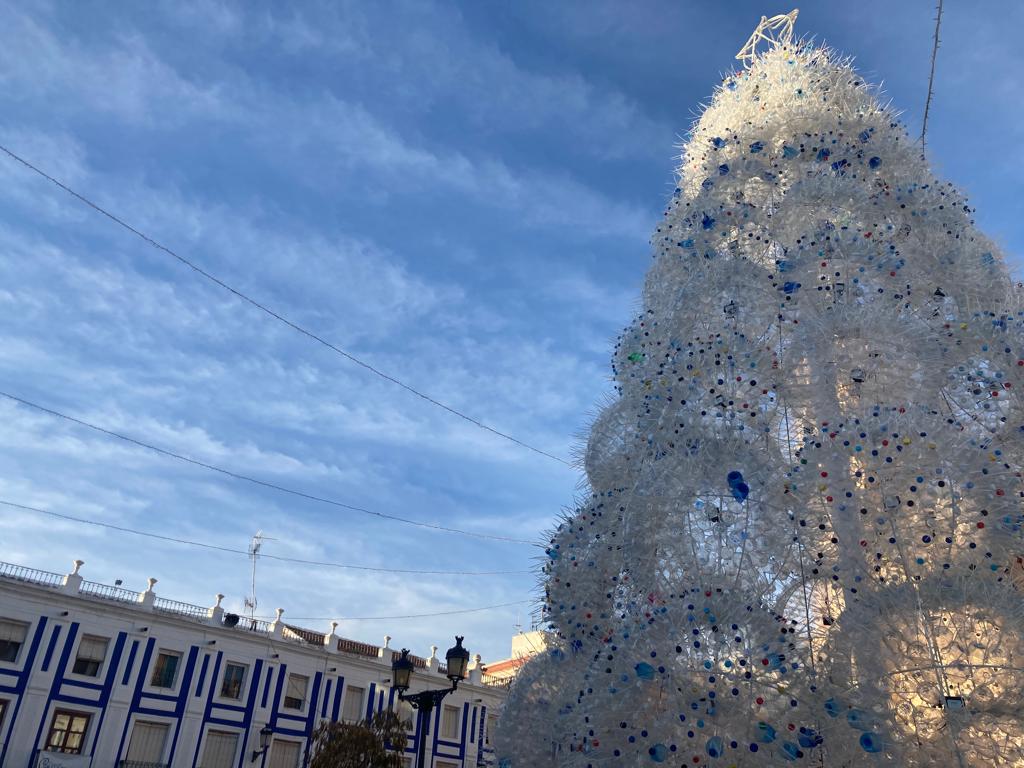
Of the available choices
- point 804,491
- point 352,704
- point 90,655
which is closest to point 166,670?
point 90,655

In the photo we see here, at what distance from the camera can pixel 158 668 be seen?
20.7m

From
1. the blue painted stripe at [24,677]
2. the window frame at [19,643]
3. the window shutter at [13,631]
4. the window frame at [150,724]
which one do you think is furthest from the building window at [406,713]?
the window shutter at [13,631]

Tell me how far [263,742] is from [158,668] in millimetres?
3656

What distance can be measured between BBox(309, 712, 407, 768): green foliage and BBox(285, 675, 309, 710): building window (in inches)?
405

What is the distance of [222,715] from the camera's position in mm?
21078

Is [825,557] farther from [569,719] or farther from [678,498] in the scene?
[569,719]

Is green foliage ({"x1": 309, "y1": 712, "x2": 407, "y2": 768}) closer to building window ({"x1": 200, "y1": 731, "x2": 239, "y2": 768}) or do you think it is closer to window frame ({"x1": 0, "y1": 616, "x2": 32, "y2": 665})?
building window ({"x1": 200, "y1": 731, "x2": 239, "y2": 768})

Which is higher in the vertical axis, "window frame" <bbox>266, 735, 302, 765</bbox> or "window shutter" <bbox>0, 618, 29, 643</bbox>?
"window shutter" <bbox>0, 618, 29, 643</bbox>

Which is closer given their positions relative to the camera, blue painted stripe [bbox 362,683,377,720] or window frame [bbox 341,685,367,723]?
window frame [bbox 341,685,367,723]

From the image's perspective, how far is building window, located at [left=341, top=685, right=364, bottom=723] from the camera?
23.6 metres

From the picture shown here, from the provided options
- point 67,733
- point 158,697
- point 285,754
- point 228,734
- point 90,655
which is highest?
point 90,655

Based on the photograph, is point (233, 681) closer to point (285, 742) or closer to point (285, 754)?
point (285, 742)

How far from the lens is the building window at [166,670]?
20531 mm

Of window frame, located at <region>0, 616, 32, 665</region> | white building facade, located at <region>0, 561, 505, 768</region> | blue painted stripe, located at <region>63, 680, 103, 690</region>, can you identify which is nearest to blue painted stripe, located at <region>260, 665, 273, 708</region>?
white building facade, located at <region>0, 561, 505, 768</region>
